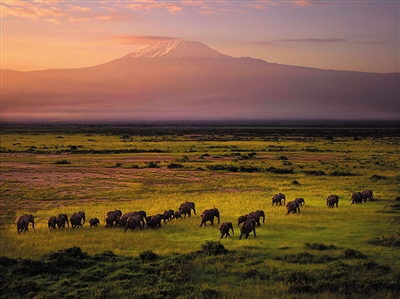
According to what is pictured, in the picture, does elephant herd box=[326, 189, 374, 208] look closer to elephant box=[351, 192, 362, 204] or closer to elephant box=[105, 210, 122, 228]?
elephant box=[351, 192, 362, 204]

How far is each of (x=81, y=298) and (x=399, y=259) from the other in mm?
12424

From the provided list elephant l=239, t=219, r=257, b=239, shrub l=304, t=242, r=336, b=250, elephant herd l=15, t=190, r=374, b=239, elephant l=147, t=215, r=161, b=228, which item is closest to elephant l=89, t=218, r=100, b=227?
elephant herd l=15, t=190, r=374, b=239

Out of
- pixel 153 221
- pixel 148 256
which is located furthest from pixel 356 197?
pixel 148 256

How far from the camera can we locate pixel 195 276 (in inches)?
599

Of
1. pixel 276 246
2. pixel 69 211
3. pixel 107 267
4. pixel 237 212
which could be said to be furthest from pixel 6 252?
pixel 237 212

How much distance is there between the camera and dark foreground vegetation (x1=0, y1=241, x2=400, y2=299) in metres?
13.7

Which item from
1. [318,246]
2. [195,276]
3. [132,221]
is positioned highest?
[132,221]

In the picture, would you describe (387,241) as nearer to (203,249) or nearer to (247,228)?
(247,228)

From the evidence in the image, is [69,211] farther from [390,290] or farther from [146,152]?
[146,152]

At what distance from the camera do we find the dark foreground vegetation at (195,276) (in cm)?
1367

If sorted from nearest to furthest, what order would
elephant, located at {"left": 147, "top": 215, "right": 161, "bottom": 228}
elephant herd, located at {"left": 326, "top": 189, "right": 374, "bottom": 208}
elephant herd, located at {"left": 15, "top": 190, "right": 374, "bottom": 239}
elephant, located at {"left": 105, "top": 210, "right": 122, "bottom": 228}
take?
elephant herd, located at {"left": 15, "top": 190, "right": 374, "bottom": 239} < elephant, located at {"left": 147, "top": 215, "right": 161, "bottom": 228} < elephant, located at {"left": 105, "top": 210, "right": 122, "bottom": 228} < elephant herd, located at {"left": 326, "top": 189, "right": 374, "bottom": 208}

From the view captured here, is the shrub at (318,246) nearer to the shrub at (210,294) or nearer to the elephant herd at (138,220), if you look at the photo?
the elephant herd at (138,220)

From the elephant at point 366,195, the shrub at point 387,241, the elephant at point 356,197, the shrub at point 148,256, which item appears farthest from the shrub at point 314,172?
the shrub at point 148,256

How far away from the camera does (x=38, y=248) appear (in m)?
18.6
